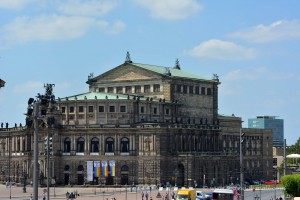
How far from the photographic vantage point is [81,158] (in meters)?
170

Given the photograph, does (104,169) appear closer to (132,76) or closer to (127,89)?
(127,89)

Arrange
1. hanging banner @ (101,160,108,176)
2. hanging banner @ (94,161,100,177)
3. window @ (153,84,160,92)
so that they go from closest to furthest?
hanging banner @ (101,160,108,176), hanging banner @ (94,161,100,177), window @ (153,84,160,92)

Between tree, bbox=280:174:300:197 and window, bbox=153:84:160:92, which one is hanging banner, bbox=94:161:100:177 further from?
tree, bbox=280:174:300:197

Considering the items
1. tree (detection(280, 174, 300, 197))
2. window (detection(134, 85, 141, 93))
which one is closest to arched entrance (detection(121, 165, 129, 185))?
window (detection(134, 85, 141, 93))

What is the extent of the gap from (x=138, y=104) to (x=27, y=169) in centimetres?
3112

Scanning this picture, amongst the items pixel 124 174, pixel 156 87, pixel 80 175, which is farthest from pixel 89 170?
pixel 156 87

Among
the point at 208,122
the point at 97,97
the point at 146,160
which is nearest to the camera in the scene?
the point at 146,160

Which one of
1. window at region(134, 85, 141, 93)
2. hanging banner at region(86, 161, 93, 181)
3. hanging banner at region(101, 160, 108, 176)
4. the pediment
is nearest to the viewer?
hanging banner at region(86, 161, 93, 181)

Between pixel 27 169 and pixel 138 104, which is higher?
pixel 138 104

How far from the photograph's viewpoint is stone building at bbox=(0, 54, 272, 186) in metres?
168

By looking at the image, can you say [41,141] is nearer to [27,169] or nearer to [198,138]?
[27,169]

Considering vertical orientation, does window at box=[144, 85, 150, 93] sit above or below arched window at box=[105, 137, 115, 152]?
above

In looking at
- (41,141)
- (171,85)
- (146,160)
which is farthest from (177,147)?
(41,141)

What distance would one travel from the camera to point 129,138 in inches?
6668
